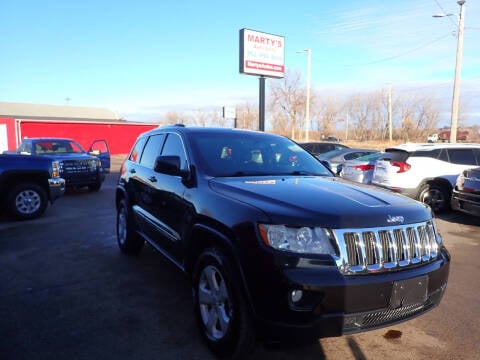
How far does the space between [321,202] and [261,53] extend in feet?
59.3

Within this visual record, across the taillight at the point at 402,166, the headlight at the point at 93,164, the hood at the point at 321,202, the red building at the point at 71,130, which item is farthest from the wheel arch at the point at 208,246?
the red building at the point at 71,130

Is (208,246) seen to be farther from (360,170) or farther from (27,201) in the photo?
(360,170)

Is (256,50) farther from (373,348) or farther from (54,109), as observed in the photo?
(54,109)

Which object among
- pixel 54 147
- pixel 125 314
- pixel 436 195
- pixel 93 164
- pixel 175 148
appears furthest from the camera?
pixel 54 147

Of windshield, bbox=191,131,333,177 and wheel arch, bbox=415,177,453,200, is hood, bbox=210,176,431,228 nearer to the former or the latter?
windshield, bbox=191,131,333,177

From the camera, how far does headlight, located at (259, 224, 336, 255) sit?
262 centimetres

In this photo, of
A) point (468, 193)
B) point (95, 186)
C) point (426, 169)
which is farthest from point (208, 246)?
point (95, 186)

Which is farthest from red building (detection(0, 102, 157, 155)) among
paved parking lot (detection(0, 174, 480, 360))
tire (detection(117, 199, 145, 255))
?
tire (detection(117, 199, 145, 255))

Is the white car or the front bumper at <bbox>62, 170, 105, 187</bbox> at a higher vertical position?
the white car

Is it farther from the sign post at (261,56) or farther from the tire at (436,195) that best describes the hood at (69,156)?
the sign post at (261,56)

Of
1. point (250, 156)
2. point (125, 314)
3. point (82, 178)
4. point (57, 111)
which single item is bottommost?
point (125, 314)

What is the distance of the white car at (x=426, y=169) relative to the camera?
868cm

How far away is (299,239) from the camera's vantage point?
2.64 metres

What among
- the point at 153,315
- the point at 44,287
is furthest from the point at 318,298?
the point at 44,287
